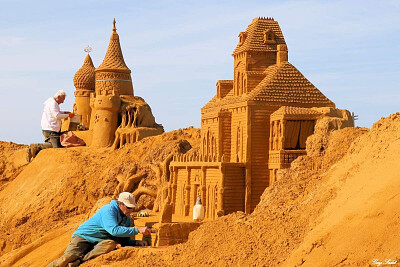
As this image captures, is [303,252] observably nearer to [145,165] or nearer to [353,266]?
[353,266]

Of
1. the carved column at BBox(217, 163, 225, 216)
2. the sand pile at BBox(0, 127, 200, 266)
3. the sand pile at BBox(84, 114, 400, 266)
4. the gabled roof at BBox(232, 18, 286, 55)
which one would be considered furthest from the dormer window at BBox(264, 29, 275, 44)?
the sand pile at BBox(84, 114, 400, 266)

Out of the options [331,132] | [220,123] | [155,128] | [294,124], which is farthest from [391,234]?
[155,128]

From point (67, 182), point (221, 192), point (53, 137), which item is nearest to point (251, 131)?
point (221, 192)

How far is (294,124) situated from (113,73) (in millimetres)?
20711

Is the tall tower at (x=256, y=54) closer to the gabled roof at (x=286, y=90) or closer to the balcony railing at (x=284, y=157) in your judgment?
the gabled roof at (x=286, y=90)

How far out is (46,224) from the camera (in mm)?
32969

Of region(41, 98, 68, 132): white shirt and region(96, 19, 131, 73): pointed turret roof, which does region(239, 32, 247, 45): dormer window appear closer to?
region(41, 98, 68, 132): white shirt

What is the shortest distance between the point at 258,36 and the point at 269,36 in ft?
1.35

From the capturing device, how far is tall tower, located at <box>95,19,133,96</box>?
143 feet

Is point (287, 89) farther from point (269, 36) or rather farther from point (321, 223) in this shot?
point (321, 223)

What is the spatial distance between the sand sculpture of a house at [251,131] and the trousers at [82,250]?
12508 millimetres

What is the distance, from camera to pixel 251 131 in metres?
25.9

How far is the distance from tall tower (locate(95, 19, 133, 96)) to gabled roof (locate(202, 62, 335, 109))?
17124 millimetres

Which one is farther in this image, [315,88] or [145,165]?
[145,165]
